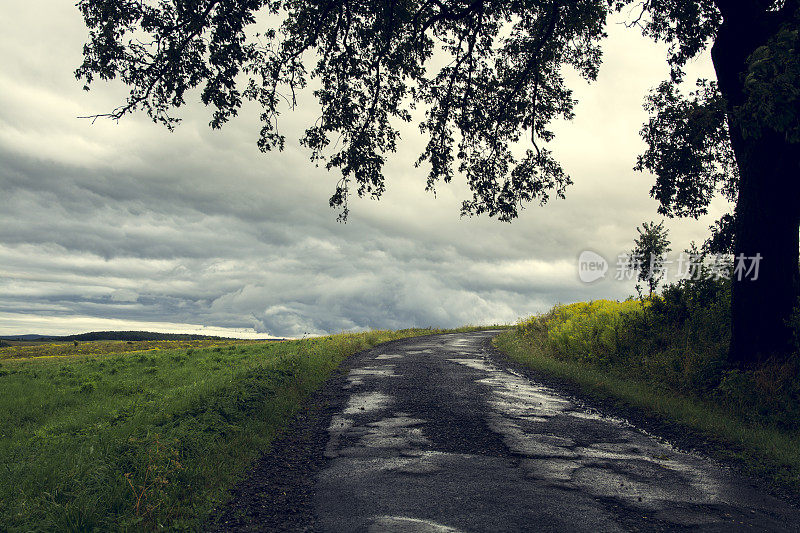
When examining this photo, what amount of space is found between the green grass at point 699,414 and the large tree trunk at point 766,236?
160 cm

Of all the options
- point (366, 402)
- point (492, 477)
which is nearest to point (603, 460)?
point (492, 477)

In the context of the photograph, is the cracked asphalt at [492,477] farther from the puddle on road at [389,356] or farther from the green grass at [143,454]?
the puddle on road at [389,356]

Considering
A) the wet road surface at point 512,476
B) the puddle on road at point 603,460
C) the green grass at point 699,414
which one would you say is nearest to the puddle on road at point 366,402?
the wet road surface at point 512,476

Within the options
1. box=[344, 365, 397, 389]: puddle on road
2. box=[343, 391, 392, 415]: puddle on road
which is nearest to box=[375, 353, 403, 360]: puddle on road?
box=[344, 365, 397, 389]: puddle on road

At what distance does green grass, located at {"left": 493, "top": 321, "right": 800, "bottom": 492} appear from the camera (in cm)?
561

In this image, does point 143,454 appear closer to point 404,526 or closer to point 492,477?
point 404,526

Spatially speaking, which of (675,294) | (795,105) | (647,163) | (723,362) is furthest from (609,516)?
(647,163)

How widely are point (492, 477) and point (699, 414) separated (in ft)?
16.1

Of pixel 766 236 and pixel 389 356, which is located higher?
pixel 766 236

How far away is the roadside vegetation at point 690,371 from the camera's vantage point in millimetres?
6695

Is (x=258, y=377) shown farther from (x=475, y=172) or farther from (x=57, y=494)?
(x=475, y=172)

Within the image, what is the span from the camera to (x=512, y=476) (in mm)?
4832

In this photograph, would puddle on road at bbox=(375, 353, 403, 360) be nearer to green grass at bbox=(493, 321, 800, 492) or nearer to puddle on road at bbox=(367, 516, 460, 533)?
green grass at bbox=(493, 321, 800, 492)

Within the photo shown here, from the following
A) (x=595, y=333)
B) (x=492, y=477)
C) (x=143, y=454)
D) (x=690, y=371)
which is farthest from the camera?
(x=595, y=333)
